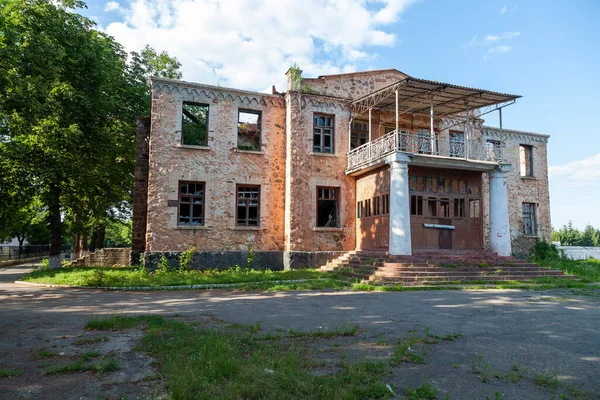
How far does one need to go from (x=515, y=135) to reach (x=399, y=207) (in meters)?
13.1

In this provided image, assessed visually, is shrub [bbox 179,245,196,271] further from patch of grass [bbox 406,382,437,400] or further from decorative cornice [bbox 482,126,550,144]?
decorative cornice [bbox 482,126,550,144]

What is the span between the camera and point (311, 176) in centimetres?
1792

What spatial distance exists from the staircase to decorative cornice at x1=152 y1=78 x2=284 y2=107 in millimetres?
8133

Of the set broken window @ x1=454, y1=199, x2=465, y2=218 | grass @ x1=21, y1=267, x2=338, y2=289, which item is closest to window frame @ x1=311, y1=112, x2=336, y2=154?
grass @ x1=21, y1=267, x2=338, y2=289

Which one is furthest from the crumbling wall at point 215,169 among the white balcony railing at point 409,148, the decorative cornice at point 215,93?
the white balcony railing at point 409,148

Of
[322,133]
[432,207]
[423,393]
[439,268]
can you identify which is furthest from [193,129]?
[423,393]

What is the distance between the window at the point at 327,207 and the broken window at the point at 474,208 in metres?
5.98

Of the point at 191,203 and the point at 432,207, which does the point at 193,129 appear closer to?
the point at 191,203

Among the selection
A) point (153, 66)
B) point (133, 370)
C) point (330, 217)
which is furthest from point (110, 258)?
point (133, 370)

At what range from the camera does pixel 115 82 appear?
2056 centimetres

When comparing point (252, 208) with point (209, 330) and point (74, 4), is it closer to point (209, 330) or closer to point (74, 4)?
point (209, 330)

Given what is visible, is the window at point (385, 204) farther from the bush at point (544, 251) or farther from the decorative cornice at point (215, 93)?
the bush at point (544, 251)

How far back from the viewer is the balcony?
1570cm

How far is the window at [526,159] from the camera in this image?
77.7 feet
